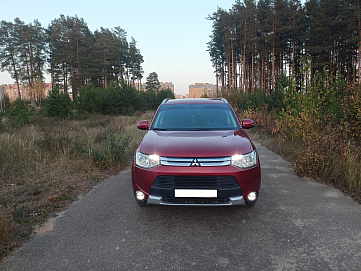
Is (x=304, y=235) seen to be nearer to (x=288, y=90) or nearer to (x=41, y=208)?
(x=41, y=208)

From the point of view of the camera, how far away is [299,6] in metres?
33.0

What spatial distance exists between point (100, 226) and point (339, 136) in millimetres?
5534

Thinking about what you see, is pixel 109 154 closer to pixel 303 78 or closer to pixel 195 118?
pixel 195 118

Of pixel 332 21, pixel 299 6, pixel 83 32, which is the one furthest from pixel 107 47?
pixel 332 21

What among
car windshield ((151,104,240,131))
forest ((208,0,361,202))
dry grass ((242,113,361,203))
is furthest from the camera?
forest ((208,0,361,202))

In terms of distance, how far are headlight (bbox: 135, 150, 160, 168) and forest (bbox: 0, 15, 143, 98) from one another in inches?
1839

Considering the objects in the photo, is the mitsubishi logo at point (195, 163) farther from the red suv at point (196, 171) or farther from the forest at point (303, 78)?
the forest at point (303, 78)

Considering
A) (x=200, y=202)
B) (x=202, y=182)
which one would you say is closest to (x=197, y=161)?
(x=202, y=182)

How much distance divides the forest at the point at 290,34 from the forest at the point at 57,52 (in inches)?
871

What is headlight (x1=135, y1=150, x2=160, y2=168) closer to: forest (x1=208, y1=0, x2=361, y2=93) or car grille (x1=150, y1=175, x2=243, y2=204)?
car grille (x1=150, y1=175, x2=243, y2=204)

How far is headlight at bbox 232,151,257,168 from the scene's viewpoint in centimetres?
315

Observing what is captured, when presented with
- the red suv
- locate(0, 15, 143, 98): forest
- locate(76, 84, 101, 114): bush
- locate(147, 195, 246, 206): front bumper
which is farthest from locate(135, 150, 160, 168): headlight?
locate(0, 15, 143, 98): forest

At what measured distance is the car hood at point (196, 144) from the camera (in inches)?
125

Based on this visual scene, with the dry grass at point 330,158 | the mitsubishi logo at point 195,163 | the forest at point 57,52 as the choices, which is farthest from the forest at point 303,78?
the forest at point 57,52
